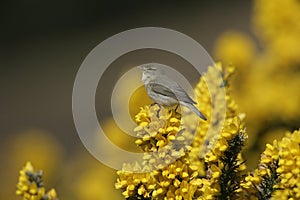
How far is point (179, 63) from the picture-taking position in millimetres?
7789

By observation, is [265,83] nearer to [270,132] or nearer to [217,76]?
[270,132]

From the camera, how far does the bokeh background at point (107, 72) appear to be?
11.4 ft

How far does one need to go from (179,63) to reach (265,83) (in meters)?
4.16

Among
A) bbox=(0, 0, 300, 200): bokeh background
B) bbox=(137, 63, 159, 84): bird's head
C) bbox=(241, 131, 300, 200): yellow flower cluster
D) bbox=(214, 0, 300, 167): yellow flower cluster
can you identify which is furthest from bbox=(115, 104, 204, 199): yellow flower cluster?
bbox=(214, 0, 300, 167): yellow flower cluster

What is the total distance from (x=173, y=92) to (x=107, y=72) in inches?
233

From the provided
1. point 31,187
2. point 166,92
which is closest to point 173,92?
point 166,92

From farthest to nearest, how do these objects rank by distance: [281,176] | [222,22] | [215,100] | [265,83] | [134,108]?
[222,22] → [265,83] → [134,108] → [215,100] → [281,176]

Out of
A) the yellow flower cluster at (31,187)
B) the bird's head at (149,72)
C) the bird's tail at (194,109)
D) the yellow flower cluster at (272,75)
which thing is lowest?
the yellow flower cluster at (31,187)

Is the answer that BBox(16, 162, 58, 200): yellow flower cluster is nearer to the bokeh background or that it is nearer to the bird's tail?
the bird's tail

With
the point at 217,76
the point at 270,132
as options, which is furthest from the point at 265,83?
the point at 217,76

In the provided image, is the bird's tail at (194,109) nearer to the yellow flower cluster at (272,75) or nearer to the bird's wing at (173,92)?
the bird's wing at (173,92)

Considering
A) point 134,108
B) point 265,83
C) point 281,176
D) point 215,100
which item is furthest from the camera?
point 265,83

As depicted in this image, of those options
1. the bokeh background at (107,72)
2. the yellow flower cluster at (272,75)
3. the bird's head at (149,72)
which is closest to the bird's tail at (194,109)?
the bird's head at (149,72)

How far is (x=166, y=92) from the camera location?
7.94ft
